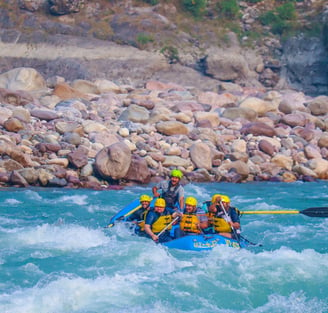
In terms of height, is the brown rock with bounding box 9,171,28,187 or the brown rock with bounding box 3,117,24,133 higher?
the brown rock with bounding box 3,117,24,133

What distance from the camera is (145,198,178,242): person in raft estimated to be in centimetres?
802

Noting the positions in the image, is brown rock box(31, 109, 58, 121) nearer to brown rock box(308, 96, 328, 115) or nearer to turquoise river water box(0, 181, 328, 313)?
turquoise river water box(0, 181, 328, 313)

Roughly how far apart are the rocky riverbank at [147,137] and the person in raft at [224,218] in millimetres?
4598

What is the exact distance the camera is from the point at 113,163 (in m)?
12.3

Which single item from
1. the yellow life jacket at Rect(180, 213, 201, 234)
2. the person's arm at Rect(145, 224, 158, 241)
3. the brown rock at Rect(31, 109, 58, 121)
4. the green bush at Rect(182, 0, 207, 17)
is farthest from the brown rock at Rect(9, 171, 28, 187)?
the green bush at Rect(182, 0, 207, 17)

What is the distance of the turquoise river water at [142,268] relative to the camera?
6164 millimetres

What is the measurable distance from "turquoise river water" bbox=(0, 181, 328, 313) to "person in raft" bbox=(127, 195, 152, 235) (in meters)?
0.18

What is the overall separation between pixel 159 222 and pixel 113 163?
442 cm

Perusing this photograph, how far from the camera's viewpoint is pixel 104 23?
25.6 m

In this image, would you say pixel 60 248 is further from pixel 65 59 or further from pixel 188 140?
pixel 65 59

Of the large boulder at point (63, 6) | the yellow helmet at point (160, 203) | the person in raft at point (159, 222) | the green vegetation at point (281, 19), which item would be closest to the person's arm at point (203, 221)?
the person in raft at point (159, 222)

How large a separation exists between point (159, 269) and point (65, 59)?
17556 mm

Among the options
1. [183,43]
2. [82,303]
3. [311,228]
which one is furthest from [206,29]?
[82,303]

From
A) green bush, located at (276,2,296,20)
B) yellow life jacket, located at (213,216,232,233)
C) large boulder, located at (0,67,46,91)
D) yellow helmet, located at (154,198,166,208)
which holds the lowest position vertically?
large boulder, located at (0,67,46,91)
